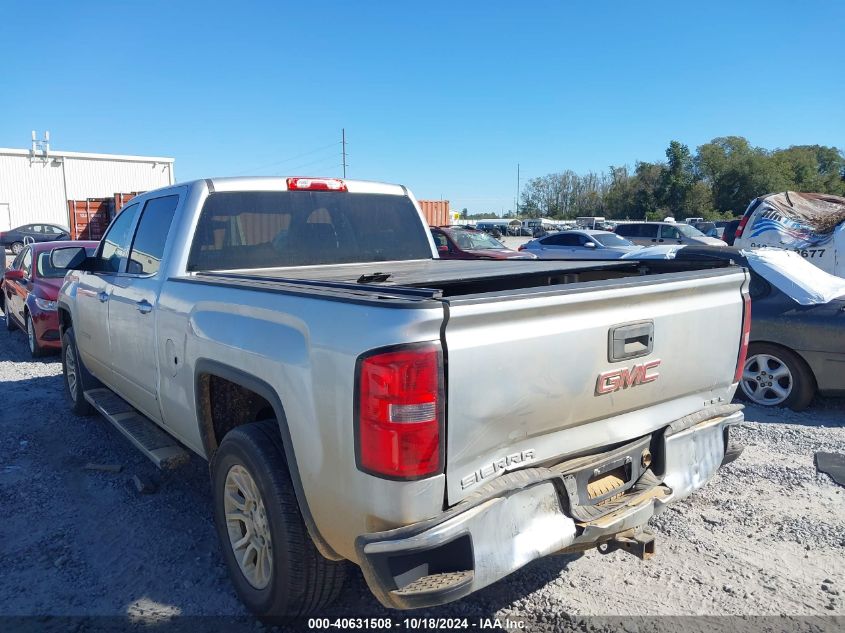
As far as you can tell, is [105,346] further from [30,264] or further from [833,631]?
[30,264]

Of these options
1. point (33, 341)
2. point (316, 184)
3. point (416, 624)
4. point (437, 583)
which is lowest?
point (416, 624)

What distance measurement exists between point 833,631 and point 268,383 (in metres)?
2.72

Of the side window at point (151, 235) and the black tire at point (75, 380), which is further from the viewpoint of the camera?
the black tire at point (75, 380)

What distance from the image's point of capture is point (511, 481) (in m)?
2.25

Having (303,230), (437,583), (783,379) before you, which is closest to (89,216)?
(303,230)

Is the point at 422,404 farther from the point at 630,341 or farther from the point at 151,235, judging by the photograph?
the point at 151,235

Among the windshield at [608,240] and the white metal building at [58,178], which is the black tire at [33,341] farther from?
the white metal building at [58,178]

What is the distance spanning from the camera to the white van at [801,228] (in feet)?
35.3

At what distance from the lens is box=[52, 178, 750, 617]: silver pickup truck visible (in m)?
2.09

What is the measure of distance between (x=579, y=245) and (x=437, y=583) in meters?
18.8

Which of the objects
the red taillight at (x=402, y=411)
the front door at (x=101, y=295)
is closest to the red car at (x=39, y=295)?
the front door at (x=101, y=295)

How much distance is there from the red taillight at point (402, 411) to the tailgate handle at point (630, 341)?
84 centimetres

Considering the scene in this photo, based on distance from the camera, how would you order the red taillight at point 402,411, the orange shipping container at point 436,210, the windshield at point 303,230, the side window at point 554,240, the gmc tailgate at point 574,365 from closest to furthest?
the red taillight at point 402,411 → the gmc tailgate at point 574,365 → the windshield at point 303,230 → the side window at point 554,240 → the orange shipping container at point 436,210

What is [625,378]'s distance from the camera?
8.54 ft
